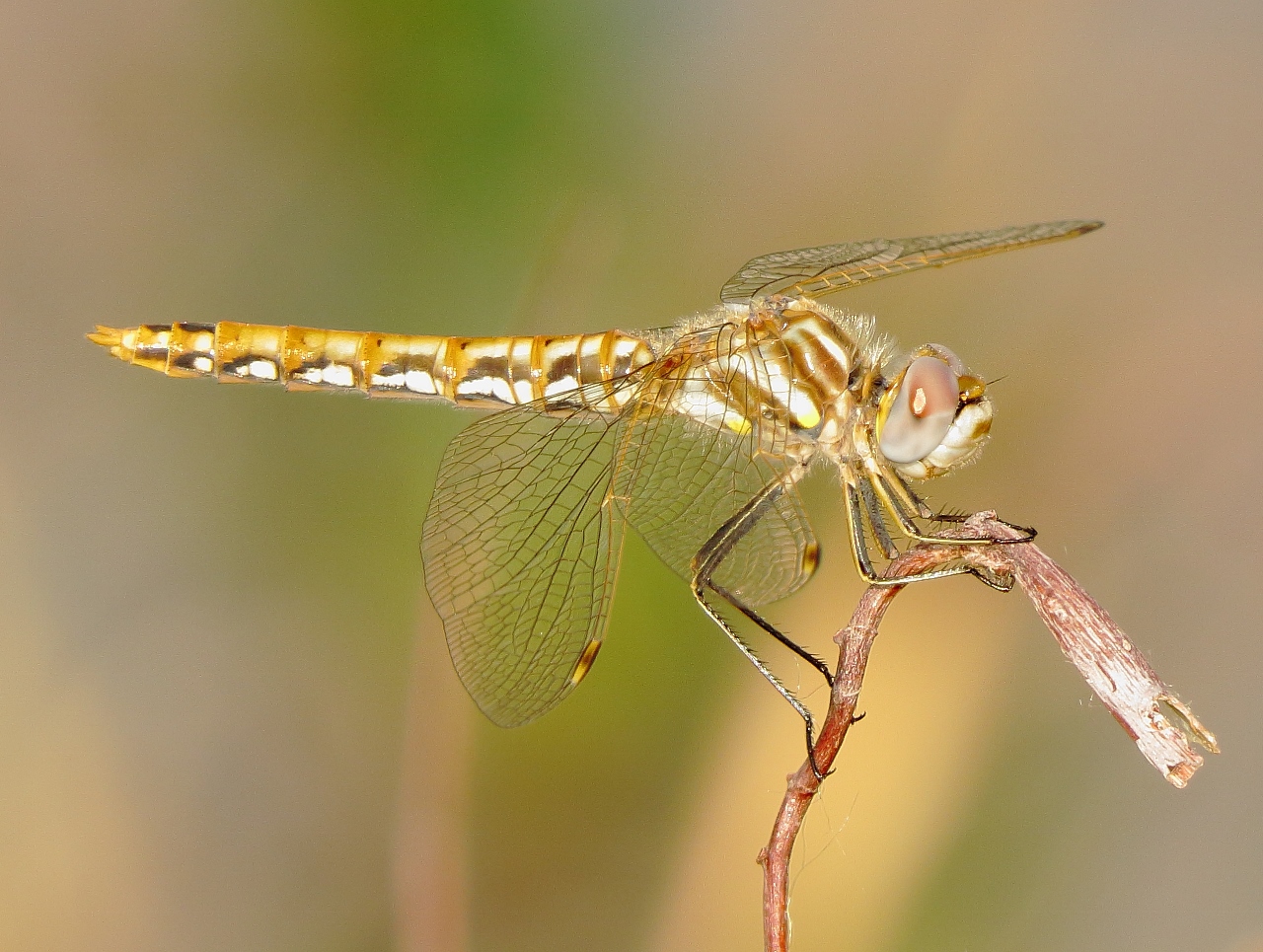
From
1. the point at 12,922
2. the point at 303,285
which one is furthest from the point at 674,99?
the point at 12,922

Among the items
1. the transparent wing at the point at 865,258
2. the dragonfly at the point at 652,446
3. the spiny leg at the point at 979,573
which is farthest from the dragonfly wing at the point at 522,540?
the spiny leg at the point at 979,573

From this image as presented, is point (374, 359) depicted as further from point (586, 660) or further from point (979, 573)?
point (979, 573)

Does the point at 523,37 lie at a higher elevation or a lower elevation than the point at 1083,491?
higher

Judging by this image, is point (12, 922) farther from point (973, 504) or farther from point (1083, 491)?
point (1083, 491)

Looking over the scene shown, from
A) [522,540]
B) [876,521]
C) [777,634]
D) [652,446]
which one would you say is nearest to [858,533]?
[876,521]

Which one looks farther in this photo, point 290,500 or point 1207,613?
point 290,500

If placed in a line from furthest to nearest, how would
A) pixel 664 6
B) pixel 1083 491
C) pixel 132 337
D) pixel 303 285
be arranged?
1. pixel 664 6
2. pixel 303 285
3. pixel 1083 491
4. pixel 132 337
